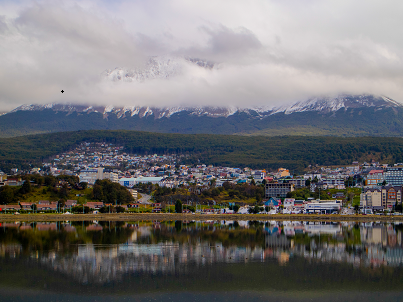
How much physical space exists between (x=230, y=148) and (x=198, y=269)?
501 ft

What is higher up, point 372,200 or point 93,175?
point 93,175

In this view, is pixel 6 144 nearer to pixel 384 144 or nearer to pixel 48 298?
pixel 384 144

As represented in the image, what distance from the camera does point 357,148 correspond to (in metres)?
148

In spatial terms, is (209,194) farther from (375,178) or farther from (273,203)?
(375,178)

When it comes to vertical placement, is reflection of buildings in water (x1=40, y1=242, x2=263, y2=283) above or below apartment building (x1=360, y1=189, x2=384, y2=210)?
above

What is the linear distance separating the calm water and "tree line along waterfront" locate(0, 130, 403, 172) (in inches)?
4186

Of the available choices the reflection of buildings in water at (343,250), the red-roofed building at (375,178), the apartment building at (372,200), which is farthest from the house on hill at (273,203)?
the reflection of buildings in water at (343,250)

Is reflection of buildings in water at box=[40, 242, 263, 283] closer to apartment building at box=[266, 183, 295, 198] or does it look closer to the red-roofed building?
apartment building at box=[266, 183, 295, 198]

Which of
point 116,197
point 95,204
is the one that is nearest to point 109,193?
point 116,197

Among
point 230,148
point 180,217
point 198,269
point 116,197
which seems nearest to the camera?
point 198,269

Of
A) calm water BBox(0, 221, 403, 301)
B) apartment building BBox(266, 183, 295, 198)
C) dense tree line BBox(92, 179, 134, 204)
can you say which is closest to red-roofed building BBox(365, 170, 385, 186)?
apartment building BBox(266, 183, 295, 198)

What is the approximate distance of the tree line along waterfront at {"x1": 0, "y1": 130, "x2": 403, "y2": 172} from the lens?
144250 mm

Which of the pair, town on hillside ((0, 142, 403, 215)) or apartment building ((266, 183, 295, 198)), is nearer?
town on hillside ((0, 142, 403, 215))

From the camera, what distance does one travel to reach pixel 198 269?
24.3m
